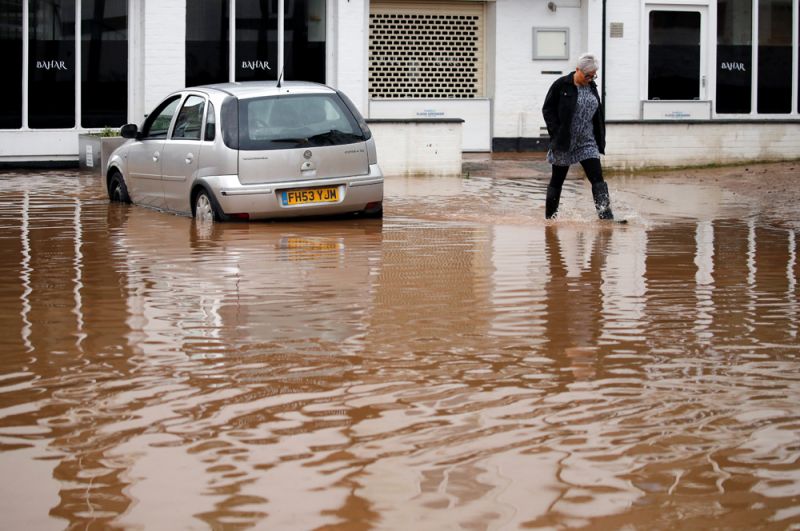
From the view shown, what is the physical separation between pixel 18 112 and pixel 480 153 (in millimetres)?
8140

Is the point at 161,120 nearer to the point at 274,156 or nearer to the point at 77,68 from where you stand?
the point at 274,156

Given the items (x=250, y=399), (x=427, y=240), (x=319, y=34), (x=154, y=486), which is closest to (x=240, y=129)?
(x=427, y=240)

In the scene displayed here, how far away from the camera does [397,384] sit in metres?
6.36

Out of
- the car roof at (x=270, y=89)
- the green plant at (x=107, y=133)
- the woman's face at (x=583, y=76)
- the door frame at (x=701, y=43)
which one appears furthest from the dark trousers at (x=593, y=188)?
the door frame at (x=701, y=43)

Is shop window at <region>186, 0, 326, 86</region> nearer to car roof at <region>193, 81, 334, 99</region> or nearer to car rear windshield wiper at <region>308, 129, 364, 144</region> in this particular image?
car roof at <region>193, 81, 334, 99</region>

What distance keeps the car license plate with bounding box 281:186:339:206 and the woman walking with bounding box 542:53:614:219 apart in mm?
2146

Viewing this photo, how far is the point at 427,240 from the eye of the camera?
12469 millimetres

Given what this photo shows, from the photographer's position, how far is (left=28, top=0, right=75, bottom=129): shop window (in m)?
22.8

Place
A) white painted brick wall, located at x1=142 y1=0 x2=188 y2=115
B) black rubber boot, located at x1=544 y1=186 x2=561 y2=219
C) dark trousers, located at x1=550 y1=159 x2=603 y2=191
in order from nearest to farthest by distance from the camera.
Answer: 1. dark trousers, located at x1=550 y1=159 x2=603 y2=191
2. black rubber boot, located at x1=544 y1=186 x2=561 y2=219
3. white painted brick wall, located at x1=142 y1=0 x2=188 y2=115

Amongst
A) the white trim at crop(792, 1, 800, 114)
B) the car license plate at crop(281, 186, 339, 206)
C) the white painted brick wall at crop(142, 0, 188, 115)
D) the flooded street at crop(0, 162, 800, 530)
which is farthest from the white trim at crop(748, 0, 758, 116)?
the flooded street at crop(0, 162, 800, 530)

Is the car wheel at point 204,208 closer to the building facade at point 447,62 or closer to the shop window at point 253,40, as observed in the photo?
the building facade at point 447,62

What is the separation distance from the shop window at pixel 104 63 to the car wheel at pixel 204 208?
31.3ft

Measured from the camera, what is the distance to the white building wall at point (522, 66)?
26.4 meters

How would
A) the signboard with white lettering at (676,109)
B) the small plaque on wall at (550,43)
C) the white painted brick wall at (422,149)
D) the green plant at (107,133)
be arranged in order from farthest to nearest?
the signboard with white lettering at (676,109) → the small plaque on wall at (550,43) → the white painted brick wall at (422,149) → the green plant at (107,133)
